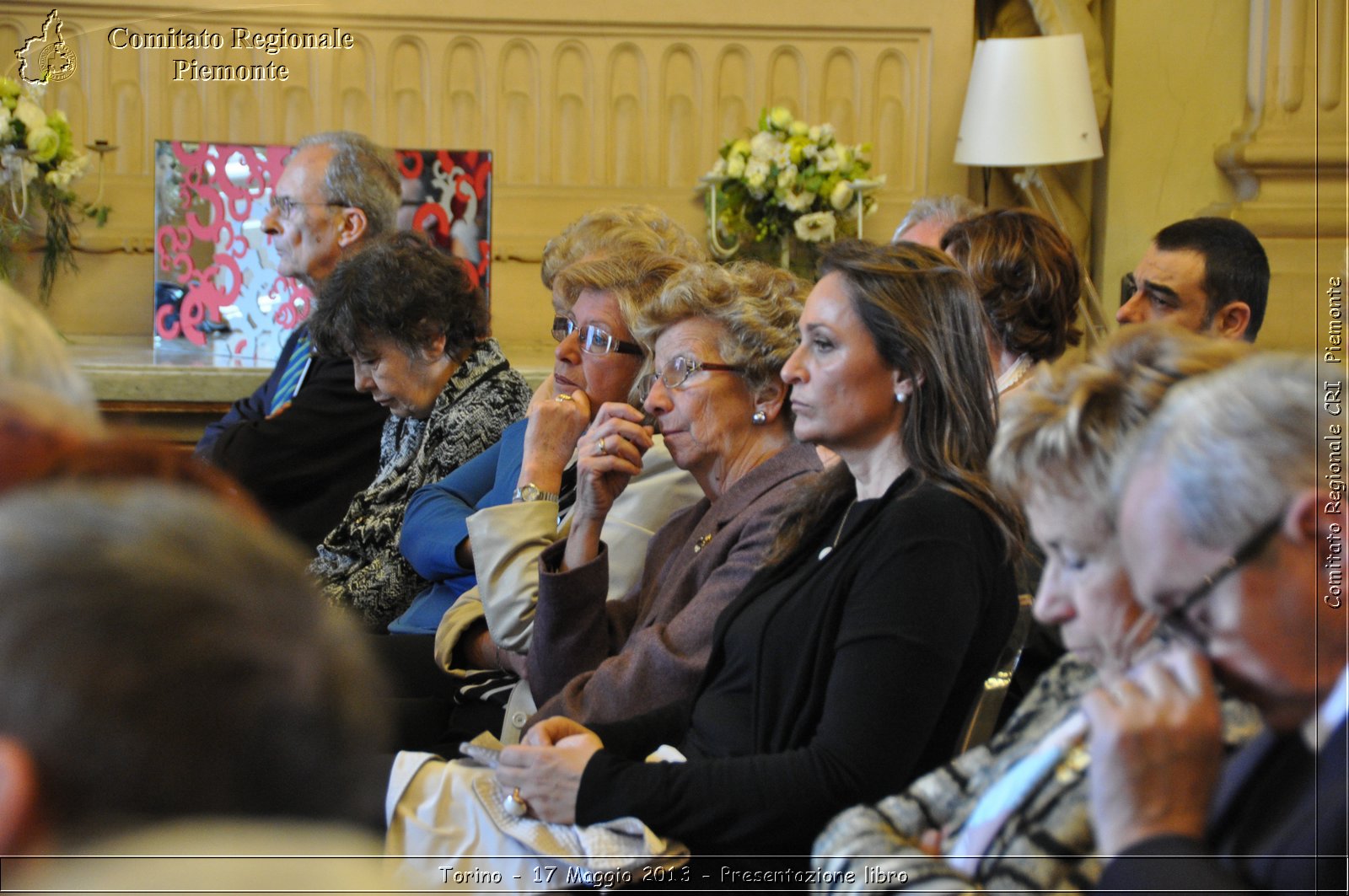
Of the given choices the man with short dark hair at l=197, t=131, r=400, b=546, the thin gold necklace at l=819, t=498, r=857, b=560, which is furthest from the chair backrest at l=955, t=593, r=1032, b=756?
the man with short dark hair at l=197, t=131, r=400, b=546

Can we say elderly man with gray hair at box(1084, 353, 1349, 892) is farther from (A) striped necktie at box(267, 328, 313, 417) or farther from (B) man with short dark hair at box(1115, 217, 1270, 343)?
(A) striped necktie at box(267, 328, 313, 417)

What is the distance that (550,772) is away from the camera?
1.76 m

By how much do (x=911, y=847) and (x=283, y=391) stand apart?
8.37 feet

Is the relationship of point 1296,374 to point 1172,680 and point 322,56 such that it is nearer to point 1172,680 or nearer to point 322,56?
point 1172,680

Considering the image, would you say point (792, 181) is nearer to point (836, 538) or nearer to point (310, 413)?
point (310, 413)

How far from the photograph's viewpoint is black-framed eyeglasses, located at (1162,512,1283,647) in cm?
97

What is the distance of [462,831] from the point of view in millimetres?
1862

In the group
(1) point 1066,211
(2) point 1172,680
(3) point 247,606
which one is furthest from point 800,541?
(1) point 1066,211

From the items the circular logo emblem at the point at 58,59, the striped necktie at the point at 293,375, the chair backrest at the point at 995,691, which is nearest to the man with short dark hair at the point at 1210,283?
the chair backrest at the point at 995,691

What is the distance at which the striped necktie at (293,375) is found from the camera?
3.36 metres

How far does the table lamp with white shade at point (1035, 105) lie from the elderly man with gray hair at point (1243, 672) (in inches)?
146

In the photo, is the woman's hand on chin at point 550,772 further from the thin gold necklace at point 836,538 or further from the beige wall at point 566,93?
the beige wall at point 566,93

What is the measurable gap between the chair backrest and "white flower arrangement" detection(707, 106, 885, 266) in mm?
2896

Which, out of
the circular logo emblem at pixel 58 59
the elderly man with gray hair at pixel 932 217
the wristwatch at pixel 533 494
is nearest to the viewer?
the wristwatch at pixel 533 494
